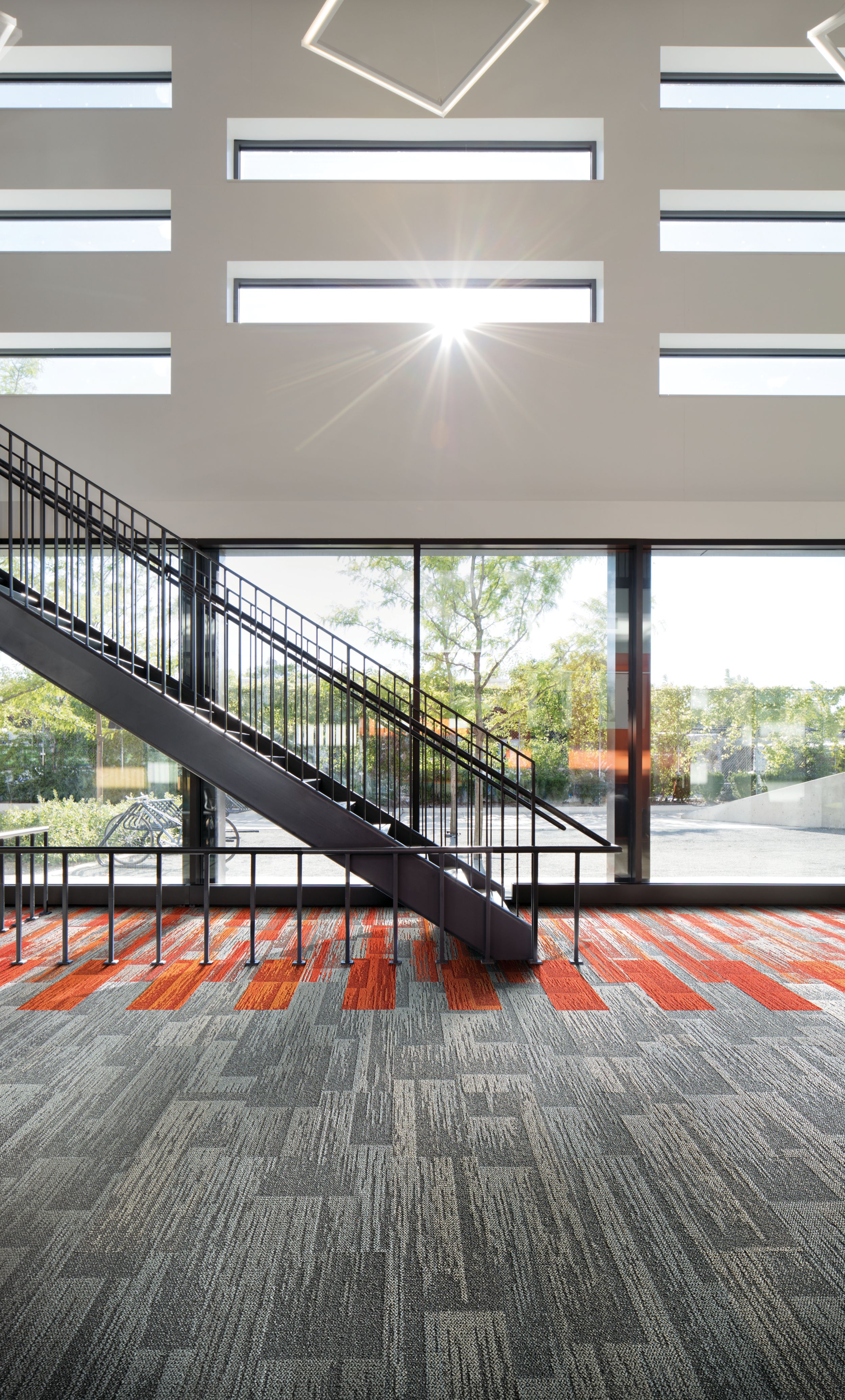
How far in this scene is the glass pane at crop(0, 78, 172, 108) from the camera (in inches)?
257

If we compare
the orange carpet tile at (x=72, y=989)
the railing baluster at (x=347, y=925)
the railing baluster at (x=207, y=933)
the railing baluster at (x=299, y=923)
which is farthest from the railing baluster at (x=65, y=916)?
the railing baluster at (x=347, y=925)

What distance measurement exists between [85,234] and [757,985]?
8172mm

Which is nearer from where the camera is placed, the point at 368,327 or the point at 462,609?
the point at 368,327

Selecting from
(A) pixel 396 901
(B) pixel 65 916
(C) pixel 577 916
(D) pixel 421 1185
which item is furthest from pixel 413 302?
(D) pixel 421 1185

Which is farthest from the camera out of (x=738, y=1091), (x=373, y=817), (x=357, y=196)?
(x=357, y=196)

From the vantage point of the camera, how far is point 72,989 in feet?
14.9

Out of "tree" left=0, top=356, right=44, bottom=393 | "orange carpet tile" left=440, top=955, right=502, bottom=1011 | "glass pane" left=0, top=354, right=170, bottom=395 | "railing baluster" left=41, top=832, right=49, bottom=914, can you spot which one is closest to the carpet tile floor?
"orange carpet tile" left=440, top=955, right=502, bottom=1011

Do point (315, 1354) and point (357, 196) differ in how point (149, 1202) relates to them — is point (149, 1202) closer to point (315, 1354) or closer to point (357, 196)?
point (315, 1354)

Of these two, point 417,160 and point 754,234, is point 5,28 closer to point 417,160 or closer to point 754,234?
point 417,160

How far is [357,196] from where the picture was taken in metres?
6.27

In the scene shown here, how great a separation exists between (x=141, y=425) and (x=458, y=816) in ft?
14.3

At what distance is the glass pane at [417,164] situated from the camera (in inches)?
257

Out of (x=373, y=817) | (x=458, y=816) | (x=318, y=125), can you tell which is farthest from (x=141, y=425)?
(x=458, y=816)

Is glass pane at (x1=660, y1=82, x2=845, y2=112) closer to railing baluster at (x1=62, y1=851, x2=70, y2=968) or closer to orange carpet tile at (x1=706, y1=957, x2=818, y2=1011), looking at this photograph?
orange carpet tile at (x1=706, y1=957, x2=818, y2=1011)
